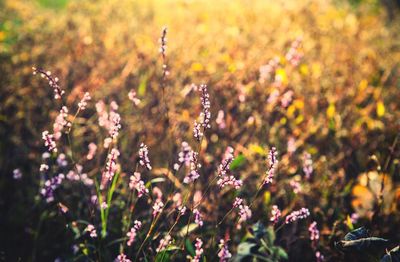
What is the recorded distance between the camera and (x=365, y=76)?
11.7 feet

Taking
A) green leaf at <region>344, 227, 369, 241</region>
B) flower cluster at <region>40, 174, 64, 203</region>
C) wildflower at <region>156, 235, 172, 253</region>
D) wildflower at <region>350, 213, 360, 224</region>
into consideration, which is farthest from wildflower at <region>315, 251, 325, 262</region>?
flower cluster at <region>40, 174, 64, 203</region>

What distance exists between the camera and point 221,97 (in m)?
2.66

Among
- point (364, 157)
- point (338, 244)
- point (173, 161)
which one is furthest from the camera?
point (364, 157)

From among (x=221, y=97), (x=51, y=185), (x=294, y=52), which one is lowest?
(x=51, y=185)

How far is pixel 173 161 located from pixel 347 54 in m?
2.58

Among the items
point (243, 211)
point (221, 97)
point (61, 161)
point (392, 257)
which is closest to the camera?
point (392, 257)

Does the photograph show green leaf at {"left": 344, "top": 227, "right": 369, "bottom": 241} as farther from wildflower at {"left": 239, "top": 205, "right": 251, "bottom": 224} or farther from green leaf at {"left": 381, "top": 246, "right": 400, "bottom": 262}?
wildflower at {"left": 239, "top": 205, "right": 251, "bottom": 224}

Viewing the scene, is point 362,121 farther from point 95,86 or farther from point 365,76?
point 95,86

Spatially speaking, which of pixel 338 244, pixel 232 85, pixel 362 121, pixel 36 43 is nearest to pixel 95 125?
pixel 232 85

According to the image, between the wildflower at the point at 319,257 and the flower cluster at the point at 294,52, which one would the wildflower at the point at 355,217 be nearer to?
the wildflower at the point at 319,257

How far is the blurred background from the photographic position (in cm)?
209

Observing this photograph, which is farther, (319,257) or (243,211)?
(319,257)

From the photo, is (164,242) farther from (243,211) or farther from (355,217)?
(355,217)

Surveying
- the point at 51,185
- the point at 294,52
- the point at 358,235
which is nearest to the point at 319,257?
the point at 358,235
